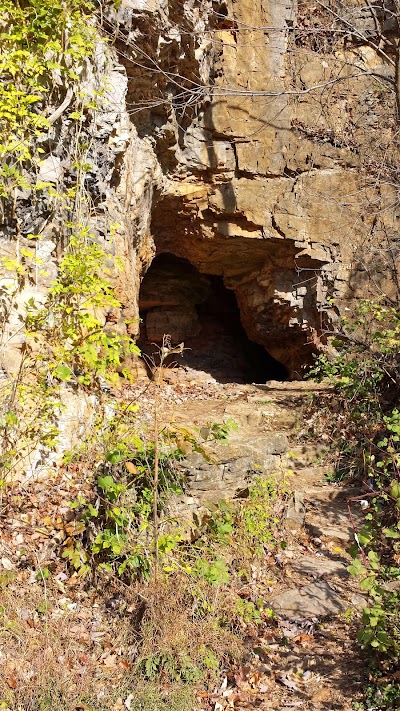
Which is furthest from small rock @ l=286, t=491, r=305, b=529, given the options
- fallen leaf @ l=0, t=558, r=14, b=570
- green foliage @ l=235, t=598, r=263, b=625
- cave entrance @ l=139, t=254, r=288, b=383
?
cave entrance @ l=139, t=254, r=288, b=383

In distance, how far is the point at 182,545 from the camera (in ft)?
12.3

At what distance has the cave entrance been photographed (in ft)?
38.1

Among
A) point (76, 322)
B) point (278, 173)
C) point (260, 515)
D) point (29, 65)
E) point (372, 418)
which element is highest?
point (278, 173)

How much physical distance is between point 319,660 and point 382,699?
20.6 inches

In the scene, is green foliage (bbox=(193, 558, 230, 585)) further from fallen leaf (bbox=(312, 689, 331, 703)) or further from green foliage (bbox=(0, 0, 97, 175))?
green foliage (bbox=(0, 0, 97, 175))

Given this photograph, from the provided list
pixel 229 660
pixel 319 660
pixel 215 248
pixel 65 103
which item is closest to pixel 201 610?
pixel 229 660

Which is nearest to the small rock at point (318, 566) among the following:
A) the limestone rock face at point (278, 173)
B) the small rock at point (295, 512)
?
the small rock at point (295, 512)

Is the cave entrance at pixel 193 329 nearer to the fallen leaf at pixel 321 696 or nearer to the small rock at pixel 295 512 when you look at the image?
the small rock at pixel 295 512

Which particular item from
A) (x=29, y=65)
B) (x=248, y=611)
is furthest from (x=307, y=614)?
(x=29, y=65)

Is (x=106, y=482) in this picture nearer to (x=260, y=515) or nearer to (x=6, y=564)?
(x=6, y=564)

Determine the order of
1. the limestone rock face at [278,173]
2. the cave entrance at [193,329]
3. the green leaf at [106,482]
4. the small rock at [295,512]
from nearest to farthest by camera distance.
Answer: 1. the green leaf at [106,482]
2. the small rock at [295,512]
3. the limestone rock face at [278,173]
4. the cave entrance at [193,329]

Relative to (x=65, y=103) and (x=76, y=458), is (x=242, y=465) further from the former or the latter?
(x=65, y=103)

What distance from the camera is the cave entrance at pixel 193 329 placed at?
38.1 feet

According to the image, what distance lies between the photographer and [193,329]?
12.2 m
